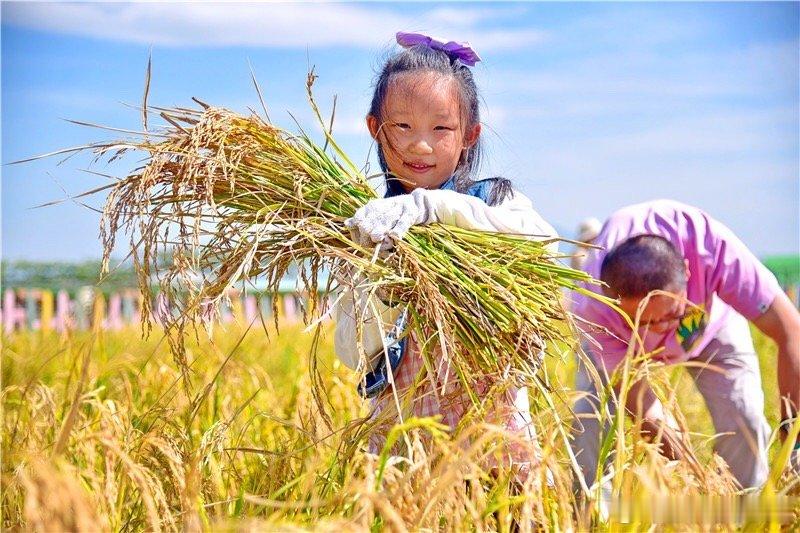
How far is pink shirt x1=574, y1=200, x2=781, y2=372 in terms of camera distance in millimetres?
2959

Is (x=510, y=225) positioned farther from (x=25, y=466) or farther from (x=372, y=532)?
(x=25, y=466)

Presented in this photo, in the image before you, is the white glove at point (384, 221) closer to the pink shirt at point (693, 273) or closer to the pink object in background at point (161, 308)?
the pink object in background at point (161, 308)

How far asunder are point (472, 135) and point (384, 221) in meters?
0.64

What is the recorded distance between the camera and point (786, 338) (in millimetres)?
2918

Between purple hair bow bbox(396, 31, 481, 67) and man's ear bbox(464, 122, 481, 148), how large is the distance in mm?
170

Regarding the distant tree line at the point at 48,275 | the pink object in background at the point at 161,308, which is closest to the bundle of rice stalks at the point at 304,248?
the pink object in background at the point at 161,308

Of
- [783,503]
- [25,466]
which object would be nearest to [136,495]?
[25,466]

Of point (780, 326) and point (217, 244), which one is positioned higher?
point (217, 244)

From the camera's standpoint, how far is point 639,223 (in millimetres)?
3121

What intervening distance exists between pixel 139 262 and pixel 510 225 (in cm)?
86

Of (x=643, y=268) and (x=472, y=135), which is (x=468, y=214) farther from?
(x=643, y=268)

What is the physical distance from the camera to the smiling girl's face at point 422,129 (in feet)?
8.16

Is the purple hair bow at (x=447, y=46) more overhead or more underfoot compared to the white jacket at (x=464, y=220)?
more overhead

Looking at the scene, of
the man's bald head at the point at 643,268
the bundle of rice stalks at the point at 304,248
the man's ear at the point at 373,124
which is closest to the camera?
the bundle of rice stalks at the point at 304,248
